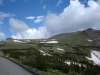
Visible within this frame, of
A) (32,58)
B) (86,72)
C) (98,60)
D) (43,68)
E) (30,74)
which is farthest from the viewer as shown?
(98,60)

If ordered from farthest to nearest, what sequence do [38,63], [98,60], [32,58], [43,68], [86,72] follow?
[98,60] → [86,72] → [32,58] → [38,63] → [43,68]

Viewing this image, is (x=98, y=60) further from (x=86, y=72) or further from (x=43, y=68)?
(x=43, y=68)

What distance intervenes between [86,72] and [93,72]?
3161 mm

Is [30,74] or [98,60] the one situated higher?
[30,74]

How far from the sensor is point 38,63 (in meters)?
21.2

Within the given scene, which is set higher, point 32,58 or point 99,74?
point 32,58

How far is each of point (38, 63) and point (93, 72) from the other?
58785 millimetres

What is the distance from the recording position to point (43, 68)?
19.2 metres

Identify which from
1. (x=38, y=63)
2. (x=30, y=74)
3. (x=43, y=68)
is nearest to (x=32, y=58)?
(x=38, y=63)

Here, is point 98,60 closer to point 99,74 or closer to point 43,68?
point 99,74

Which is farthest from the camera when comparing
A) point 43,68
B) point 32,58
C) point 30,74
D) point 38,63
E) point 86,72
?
point 86,72

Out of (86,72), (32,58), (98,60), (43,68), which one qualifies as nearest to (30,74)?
(43,68)

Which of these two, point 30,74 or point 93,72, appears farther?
point 93,72

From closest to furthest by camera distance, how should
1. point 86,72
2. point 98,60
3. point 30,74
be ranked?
point 30,74 → point 86,72 → point 98,60
